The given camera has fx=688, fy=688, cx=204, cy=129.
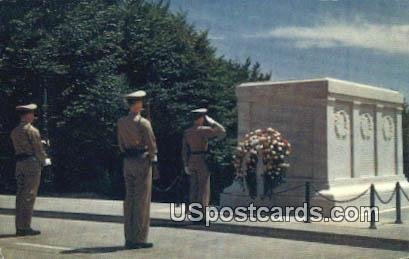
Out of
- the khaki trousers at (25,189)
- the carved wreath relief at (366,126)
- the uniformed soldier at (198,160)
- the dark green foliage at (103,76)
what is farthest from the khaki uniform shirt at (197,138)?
the dark green foliage at (103,76)

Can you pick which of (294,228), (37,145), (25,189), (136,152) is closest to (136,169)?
(136,152)

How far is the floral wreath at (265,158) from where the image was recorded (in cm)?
1308

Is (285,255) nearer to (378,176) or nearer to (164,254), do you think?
(164,254)

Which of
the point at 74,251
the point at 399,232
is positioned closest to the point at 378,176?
the point at 399,232

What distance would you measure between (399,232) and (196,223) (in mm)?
3174

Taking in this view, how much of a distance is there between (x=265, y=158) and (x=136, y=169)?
15.7ft

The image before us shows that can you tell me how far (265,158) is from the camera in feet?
42.9

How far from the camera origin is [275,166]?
1308 centimetres

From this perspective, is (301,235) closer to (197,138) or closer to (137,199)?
(197,138)

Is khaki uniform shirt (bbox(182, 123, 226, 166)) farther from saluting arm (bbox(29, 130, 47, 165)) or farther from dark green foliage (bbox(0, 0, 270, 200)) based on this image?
dark green foliage (bbox(0, 0, 270, 200))

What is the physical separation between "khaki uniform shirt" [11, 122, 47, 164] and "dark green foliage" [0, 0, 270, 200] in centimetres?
946

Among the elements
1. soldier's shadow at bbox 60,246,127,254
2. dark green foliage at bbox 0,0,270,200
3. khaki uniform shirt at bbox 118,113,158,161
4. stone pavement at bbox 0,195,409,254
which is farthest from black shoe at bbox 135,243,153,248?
dark green foliage at bbox 0,0,270,200

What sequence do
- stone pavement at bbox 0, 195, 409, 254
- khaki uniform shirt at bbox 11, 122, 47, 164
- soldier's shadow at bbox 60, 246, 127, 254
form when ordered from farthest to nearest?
1. khaki uniform shirt at bbox 11, 122, 47, 164
2. stone pavement at bbox 0, 195, 409, 254
3. soldier's shadow at bbox 60, 246, 127, 254

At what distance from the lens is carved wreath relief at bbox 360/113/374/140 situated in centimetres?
1502
